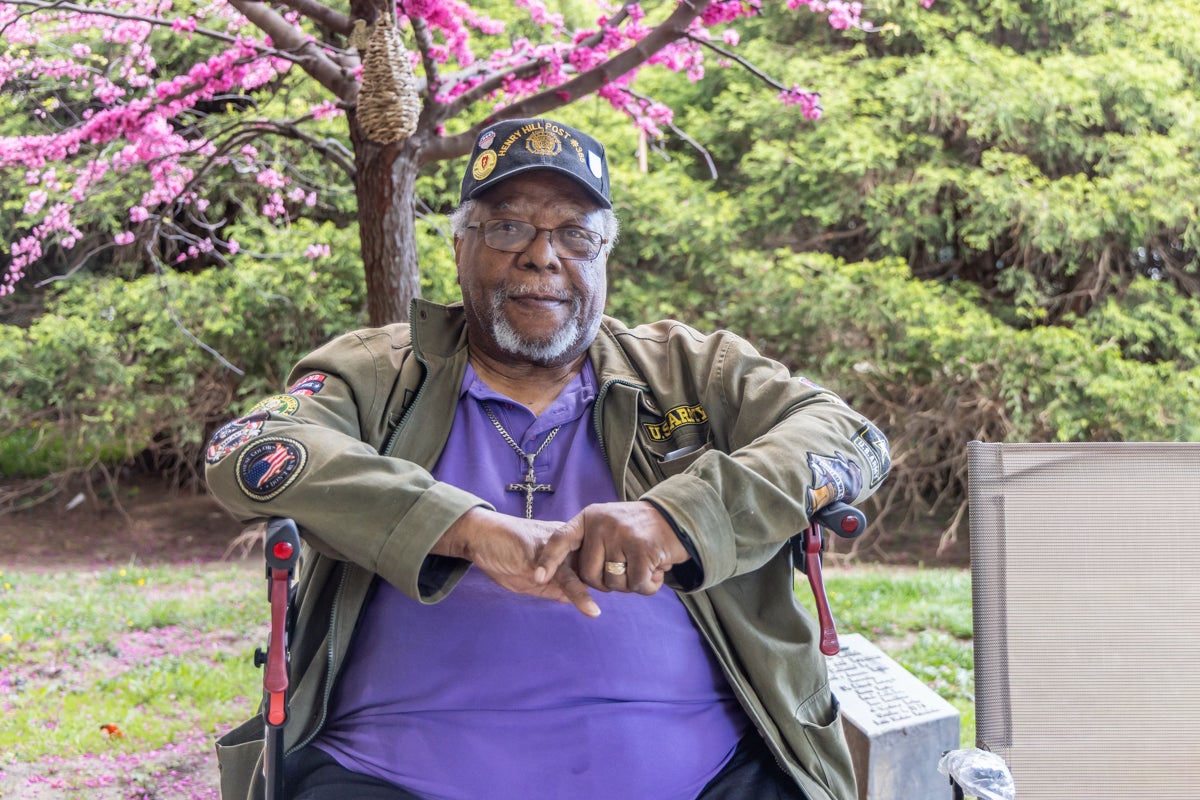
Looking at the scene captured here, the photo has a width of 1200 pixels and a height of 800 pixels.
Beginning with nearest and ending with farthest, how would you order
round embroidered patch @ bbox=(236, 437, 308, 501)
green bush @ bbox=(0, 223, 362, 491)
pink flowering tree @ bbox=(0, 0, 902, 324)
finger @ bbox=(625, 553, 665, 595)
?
finger @ bbox=(625, 553, 665, 595) < round embroidered patch @ bbox=(236, 437, 308, 501) < pink flowering tree @ bbox=(0, 0, 902, 324) < green bush @ bbox=(0, 223, 362, 491)

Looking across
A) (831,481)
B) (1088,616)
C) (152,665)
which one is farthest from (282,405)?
(152,665)

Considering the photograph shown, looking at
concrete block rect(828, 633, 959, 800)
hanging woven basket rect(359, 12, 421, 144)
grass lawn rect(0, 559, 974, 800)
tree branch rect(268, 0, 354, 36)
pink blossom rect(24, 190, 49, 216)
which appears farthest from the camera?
pink blossom rect(24, 190, 49, 216)

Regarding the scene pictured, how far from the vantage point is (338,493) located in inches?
66.7

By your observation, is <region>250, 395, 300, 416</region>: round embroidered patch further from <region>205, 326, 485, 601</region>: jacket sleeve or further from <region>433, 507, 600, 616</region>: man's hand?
<region>433, 507, 600, 616</region>: man's hand

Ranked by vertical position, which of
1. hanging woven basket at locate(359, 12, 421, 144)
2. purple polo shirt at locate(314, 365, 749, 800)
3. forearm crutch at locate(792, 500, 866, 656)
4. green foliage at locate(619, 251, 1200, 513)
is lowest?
Result: green foliage at locate(619, 251, 1200, 513)

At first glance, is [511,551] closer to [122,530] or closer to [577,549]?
[577,549]

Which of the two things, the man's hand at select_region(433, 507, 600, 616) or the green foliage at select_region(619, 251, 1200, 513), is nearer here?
the man's hand at select_region(433, 507, 600, 616)

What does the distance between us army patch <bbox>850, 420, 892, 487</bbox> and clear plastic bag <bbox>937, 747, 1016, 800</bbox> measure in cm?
50

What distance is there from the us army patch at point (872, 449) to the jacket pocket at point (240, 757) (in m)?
1.18

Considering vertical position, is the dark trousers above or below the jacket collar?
below

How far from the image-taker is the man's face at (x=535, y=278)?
6.73ft

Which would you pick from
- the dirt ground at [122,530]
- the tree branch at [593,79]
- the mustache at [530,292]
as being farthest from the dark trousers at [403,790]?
the dirt ground at [122,530]

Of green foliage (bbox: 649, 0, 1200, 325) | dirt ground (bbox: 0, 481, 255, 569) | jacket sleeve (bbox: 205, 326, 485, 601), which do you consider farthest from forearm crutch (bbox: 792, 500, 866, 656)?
dirt ground (bbox: 0, 481, 255, 569)

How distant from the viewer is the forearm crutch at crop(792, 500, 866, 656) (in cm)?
176
